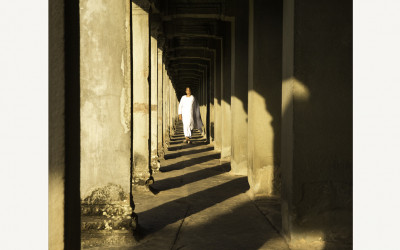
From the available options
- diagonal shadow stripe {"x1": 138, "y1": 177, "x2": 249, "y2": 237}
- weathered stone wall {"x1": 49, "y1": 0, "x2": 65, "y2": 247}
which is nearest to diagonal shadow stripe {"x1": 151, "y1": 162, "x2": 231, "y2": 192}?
diagonal shadow stripe {"x1": 138, "y1": 177, "x2": 249, "y2": 237}

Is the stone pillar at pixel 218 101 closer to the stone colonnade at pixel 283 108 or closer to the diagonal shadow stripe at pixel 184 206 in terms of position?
the diagonal shadow stripe at pixel 184 206

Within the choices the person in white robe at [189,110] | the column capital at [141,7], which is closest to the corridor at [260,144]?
the column capital at [141,7]

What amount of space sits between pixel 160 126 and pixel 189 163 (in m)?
1.90

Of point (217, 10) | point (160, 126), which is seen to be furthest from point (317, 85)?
point (160, 126)

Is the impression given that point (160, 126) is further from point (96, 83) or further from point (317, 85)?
point (317, 85)

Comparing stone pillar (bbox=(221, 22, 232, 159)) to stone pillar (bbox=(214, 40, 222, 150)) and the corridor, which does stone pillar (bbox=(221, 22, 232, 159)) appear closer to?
stone pillar (bbox=(214, 40, 222, 150))

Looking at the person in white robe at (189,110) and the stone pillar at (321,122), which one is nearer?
the stone pillar at (321,122)

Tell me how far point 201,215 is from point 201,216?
0.15 ft

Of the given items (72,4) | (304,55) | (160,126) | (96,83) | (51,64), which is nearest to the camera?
(51,64)

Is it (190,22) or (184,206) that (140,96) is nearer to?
(184,206)

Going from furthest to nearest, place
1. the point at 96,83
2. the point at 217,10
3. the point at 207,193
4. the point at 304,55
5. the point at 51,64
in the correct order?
the point at 217,10
the point at 207,193
the point at 96,83
the point at 304,55
the point at 51,64

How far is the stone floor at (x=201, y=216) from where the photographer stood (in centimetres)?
400

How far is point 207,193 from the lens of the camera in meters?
6.51
